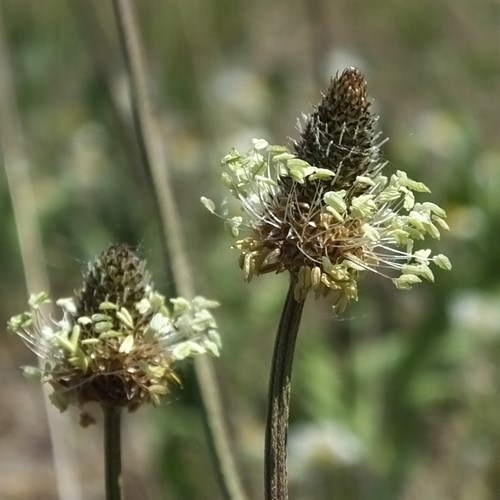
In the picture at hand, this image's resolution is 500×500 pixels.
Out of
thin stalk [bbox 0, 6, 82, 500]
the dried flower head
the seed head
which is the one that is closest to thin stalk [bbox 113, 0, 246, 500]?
the dried flower head

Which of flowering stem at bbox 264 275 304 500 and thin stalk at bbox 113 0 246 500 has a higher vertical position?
thin stalk at bbox 113 0 246 500

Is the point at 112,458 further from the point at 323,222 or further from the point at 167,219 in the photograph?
the point at 167,219

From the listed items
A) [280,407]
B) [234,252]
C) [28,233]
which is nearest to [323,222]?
[280,407]

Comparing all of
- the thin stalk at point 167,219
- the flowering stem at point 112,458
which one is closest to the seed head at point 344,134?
the flowering stem at point 112,458

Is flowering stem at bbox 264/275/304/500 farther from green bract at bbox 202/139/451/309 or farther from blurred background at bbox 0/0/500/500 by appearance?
blurred background at bbox 0/0/500/500

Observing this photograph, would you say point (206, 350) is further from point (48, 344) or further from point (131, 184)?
point (131, 184)
